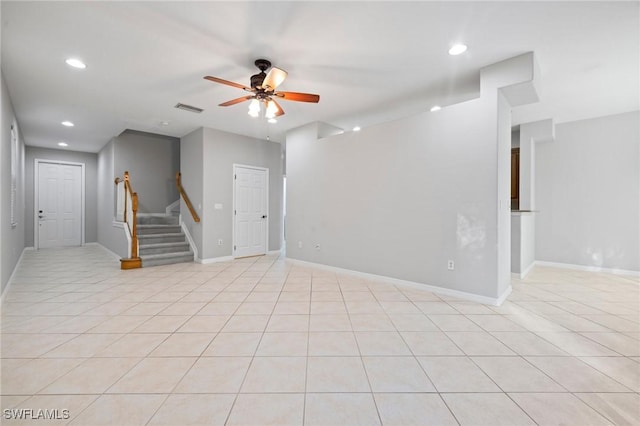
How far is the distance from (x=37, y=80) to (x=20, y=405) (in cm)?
406

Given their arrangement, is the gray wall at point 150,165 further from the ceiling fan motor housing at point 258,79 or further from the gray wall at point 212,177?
the ceiling fan motor housing at point 258,79

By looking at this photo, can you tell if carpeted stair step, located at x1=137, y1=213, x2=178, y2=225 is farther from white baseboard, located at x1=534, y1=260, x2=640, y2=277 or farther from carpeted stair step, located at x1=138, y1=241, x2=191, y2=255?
white baseboard, located at x1=534, y1=260, x2=640, y2=277

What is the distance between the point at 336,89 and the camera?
3.84m

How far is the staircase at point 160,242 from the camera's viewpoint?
214 inches

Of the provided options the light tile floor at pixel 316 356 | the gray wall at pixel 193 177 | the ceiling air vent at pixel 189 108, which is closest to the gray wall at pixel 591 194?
the light tile floor at pixel 316 356

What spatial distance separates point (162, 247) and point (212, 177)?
71.6 inches

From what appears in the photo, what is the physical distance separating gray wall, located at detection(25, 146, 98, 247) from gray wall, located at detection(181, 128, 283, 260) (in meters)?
4.11

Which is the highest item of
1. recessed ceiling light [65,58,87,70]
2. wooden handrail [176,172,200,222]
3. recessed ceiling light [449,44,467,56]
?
recessed ceiling light [65,58,87,70]

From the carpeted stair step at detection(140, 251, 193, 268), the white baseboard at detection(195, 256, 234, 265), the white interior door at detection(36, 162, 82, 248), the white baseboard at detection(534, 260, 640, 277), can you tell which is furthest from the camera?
the white interior door at detection(36, 162, 82, 248)

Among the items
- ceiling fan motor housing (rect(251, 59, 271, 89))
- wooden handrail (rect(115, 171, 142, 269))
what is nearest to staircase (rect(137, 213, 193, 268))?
wooden handrail (rect(115, 171, 142, 269))

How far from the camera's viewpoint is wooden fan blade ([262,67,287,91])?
2.73 meters

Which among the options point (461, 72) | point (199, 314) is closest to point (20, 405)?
point (199, 314)

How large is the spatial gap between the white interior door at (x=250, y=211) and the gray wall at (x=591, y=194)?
6147 millimetres

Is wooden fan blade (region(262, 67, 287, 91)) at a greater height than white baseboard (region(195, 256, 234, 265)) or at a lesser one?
greater
